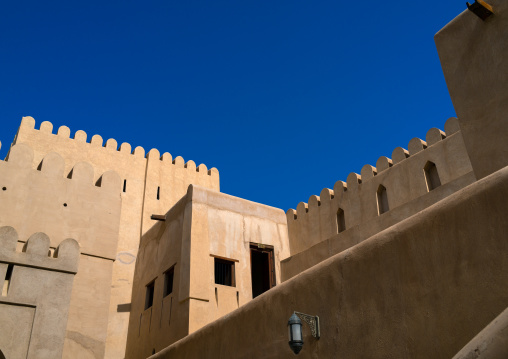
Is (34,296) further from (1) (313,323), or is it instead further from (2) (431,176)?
(2) (431,176)

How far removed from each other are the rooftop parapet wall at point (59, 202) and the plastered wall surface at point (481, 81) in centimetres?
651

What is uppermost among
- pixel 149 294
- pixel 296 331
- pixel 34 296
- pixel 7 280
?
pixel 149 294

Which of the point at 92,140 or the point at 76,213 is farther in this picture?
the point at 92,140

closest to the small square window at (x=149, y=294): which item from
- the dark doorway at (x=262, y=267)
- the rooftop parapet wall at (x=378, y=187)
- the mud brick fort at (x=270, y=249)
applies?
the mud brick fort at (x=270, y=249)

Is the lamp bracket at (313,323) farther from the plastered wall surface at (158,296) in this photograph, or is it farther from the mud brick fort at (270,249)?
the plastered wall surface at (158,296)

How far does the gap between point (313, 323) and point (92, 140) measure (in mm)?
11044

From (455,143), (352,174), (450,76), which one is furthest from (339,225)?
(450,76)

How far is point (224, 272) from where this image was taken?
11492 mm

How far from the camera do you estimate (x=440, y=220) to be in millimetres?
4551

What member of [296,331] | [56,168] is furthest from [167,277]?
[296,331]

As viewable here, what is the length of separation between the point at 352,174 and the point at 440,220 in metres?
7.91

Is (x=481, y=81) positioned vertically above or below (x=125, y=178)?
below

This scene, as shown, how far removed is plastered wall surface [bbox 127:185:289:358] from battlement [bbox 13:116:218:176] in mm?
3367

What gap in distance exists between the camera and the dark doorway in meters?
12.1
